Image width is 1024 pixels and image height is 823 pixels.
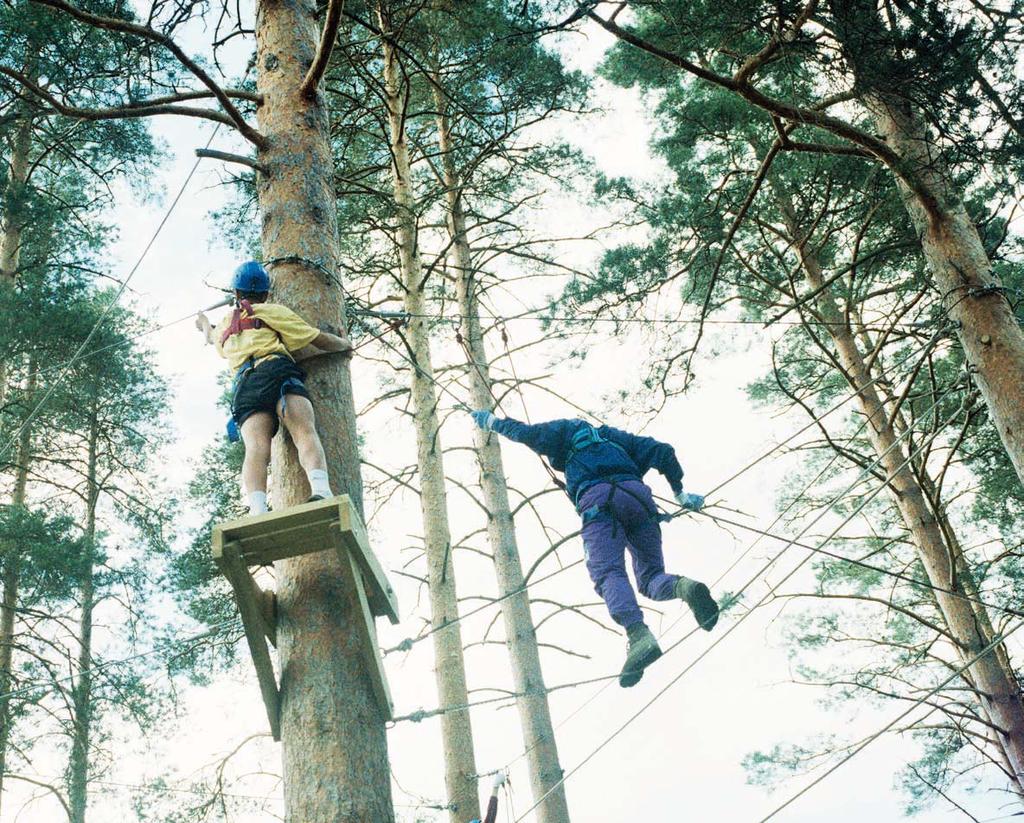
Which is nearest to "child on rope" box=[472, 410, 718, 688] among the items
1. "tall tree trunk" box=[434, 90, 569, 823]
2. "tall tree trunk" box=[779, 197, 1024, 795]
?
"tall tree trunk" box=[434, 90, 569, 823]

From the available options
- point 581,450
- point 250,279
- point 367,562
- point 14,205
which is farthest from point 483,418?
point 14,205

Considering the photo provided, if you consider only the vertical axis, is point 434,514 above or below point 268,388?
above

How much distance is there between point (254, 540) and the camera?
2873 millimetres

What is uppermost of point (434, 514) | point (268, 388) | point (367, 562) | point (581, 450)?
point (434, 514)

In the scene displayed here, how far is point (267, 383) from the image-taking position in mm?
3434

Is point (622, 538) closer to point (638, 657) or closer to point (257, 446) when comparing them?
point (638, 657)

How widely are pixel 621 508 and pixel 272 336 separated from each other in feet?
6.00

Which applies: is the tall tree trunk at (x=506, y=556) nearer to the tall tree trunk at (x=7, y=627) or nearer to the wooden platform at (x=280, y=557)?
the wooden platform at (x=280, y=557)

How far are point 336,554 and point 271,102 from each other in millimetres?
2294

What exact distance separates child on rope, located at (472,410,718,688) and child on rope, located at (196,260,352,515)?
125cm

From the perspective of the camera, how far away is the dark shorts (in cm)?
342

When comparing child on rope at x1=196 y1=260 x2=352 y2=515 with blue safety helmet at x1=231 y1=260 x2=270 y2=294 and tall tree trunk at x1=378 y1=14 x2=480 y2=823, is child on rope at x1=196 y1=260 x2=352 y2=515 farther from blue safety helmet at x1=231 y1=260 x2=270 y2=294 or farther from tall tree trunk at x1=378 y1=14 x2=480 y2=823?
tall tree trunk at x1=378 y1=14 x2=480 y2=823

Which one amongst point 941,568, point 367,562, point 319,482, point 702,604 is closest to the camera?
point 367,562

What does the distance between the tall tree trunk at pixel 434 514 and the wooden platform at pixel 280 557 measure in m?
3.39
